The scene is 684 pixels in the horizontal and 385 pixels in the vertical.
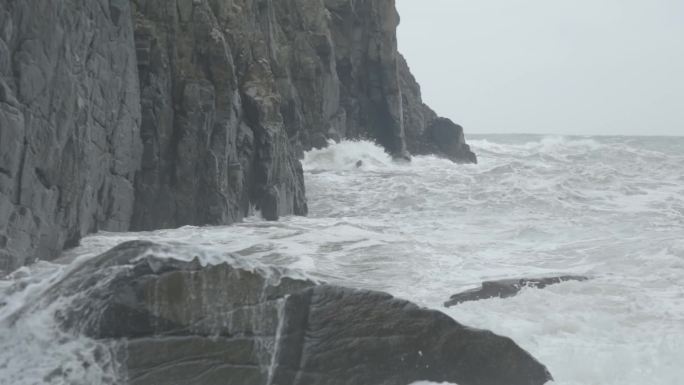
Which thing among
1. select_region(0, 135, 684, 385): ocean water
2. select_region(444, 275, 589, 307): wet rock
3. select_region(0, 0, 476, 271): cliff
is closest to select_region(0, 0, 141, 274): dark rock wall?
select_region(0, 0, 476, 271): cliff

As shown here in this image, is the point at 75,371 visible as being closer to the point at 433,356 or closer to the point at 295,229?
the point at 433,356

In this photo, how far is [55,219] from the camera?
9.40m

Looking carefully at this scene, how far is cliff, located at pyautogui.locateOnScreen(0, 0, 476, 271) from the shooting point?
8320 millimetres

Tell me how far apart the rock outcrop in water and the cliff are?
13.2 feet

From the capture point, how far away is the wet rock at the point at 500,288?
7898 millimetres

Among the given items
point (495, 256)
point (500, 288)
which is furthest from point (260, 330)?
point (495, 256)

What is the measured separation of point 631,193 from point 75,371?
17755mm

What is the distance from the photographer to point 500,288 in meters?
8.12

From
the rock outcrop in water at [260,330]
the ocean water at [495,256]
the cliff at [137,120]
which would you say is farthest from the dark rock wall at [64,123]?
the rock outcrop in water at [260,330]

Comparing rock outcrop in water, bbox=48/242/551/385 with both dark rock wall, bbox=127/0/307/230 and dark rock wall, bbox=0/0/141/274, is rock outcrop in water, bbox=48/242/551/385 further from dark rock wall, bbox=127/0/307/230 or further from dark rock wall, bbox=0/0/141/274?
dark rock wall, bbox=127/0/307/230

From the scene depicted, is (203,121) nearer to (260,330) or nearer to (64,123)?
(64,123)

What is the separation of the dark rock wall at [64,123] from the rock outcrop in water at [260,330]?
4.00 meters

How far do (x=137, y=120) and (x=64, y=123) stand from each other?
129 inches

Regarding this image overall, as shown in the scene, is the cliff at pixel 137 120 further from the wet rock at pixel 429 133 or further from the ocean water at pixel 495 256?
the wet rock at pixel 429 133
